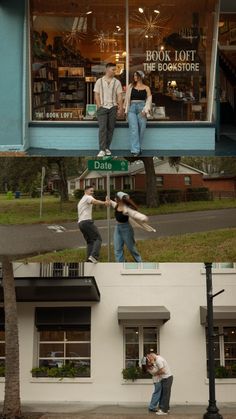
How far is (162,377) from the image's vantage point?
40.4ft

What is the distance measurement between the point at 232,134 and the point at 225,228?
128 centimetres

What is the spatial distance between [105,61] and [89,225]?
2160 millimetres

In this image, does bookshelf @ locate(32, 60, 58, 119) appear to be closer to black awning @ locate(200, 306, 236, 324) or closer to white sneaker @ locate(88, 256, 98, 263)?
white sneaker @ locate(88, 256, 98, 263)

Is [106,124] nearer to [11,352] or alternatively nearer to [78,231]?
[78,231]

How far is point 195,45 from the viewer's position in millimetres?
8125

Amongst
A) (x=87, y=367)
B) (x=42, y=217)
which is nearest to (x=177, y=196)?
(x=42, y=217)

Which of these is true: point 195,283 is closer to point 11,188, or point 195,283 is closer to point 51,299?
point 51,299

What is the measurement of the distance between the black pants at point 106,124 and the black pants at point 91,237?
1.26 metres

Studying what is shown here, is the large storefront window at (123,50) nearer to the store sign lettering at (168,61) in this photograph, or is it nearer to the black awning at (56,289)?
the store sign lettering at (168,61)

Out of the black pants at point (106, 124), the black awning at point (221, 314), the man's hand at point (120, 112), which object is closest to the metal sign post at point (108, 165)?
the black pants at point (106, 124)

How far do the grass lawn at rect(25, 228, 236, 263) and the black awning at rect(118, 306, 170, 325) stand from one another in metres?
4.73

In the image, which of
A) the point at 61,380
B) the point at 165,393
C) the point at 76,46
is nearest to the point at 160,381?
the point at 165,393

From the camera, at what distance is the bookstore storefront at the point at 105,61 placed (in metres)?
7.91

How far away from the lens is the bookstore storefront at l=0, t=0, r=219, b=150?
7.91 m
